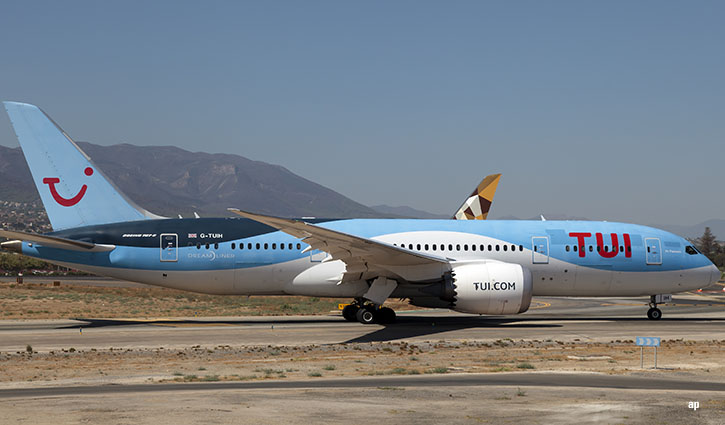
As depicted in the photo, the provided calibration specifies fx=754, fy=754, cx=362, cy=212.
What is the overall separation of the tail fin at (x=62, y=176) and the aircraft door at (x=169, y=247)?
2.28m

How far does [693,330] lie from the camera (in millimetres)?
27453

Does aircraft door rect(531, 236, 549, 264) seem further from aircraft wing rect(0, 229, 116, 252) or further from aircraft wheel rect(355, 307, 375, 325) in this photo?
aircraft wing rect(0, 229, 116, 252)

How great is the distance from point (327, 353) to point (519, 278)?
9.00 metres

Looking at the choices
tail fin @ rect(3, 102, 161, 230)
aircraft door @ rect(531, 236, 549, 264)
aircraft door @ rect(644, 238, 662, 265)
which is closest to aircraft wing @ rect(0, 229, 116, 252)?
tail fin @ rect(3, 102, 161, 230)

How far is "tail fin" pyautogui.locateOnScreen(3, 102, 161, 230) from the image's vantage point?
29781 millimetres

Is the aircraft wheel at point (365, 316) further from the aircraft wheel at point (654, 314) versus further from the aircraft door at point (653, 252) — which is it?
the aircraft wheel at point (654, 314)

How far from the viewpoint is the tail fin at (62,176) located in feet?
97.7

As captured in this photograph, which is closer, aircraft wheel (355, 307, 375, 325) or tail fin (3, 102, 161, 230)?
aircraft wheel (355, 307, 375, 325)

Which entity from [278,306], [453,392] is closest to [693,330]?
[453,392]

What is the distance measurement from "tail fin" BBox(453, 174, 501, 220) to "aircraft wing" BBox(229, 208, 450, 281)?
121ft

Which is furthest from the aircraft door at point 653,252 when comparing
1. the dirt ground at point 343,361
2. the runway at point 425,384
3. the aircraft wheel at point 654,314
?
the runway at point 425,384

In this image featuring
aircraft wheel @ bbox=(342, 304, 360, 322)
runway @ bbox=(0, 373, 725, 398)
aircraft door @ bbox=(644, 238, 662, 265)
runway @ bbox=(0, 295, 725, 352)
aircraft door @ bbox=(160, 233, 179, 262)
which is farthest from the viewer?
aircraft door @ bbox=(644, 238, 662, 265)

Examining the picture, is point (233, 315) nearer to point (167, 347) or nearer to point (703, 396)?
point (167, 347)

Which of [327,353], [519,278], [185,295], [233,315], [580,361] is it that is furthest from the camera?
[185,295]
